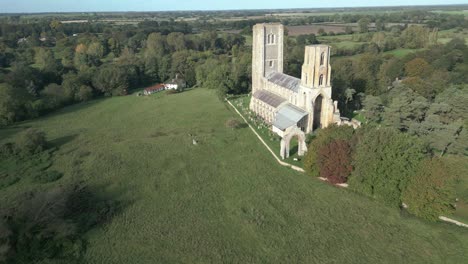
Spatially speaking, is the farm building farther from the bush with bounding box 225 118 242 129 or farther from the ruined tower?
the bush with bounding box 225 118 242 129

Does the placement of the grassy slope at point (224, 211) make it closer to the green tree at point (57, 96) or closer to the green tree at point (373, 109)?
the green tree at point (57, 96)

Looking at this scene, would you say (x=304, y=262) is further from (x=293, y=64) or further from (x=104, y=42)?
(x=104, y=42)

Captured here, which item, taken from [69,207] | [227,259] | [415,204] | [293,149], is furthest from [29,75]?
[415,204]

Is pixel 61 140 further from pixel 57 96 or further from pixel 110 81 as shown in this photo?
pixel 110 81

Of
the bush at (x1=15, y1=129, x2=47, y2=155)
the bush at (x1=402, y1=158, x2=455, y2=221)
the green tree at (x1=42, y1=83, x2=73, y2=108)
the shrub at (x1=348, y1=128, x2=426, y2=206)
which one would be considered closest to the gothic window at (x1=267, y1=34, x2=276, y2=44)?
the shrub at (x1=348, y1=128, x2=426, y2=206)

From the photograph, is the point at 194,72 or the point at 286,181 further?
the point at 194,72
